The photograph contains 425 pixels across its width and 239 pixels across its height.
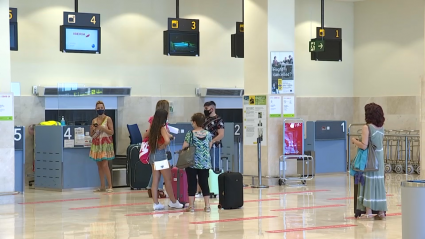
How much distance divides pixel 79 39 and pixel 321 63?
23.4 feet

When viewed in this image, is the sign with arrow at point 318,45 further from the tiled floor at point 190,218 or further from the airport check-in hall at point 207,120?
the tiled floor at point 190,218

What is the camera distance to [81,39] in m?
13.3

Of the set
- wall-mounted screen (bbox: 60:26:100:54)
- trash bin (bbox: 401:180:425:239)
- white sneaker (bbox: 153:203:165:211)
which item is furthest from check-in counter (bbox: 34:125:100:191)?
trash bin (bbox: 401:180:425:239)

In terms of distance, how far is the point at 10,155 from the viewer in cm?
1084

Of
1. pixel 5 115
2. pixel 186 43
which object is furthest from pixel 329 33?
pixel 5 115

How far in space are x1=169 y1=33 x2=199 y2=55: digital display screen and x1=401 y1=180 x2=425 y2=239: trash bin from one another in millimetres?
8533

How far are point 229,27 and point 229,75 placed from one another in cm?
113

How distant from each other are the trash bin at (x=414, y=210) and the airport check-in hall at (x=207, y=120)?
0.01 m

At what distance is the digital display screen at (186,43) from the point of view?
1405cm

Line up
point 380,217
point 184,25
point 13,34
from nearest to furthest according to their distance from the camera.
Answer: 1. point 380,217
2. point 13,34
3. point 184,25

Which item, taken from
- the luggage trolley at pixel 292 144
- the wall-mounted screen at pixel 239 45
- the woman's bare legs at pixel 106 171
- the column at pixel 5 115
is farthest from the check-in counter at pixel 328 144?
the column at pixel 5 115

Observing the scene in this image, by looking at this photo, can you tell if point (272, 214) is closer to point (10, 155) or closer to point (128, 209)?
point (128, 209)

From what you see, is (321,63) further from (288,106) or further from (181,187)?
(181,187)

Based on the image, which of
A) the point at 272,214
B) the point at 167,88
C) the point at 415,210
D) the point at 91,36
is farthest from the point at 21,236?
the point at 167,88
